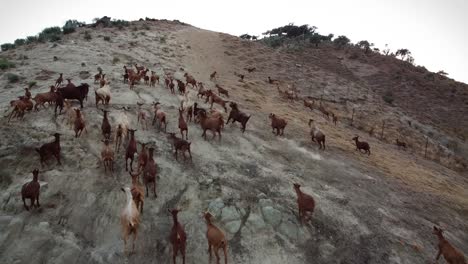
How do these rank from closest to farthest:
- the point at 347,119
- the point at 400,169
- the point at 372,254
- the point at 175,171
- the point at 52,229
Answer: the point at 52,229 < the point at 372,254 < the point at 175,171 < the point at 400,169 < the point at 347,119

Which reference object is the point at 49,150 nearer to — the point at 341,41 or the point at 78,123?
the point at 78,123

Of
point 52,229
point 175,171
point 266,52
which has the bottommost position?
point 52,229

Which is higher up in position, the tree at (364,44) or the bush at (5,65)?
the tree at (364,44)

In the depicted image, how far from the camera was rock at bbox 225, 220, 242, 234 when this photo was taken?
12.2 meters

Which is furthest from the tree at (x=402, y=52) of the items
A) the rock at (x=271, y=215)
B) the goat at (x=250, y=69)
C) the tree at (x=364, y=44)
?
the rock at (x=271, y=215)

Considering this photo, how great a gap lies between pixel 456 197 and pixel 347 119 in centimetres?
1434

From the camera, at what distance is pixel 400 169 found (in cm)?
2152

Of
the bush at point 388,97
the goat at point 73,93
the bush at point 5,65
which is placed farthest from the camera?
the bush at point 388,97

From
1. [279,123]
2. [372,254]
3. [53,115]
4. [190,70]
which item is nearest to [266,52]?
[190,70]

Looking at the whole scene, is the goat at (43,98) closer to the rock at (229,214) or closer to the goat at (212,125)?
the goat at (212,125)

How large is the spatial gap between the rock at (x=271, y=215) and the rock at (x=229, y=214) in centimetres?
86

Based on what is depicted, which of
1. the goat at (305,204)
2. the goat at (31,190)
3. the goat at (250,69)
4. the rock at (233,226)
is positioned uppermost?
the goat at (250,69)

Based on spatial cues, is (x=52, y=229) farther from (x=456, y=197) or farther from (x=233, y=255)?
(x=456, y=197)

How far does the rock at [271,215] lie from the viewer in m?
12.7
